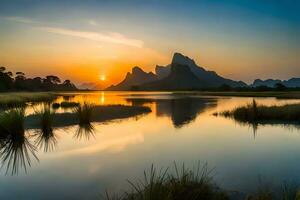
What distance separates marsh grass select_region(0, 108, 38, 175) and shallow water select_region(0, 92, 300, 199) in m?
0.31

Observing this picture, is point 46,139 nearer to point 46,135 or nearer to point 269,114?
point 46,135

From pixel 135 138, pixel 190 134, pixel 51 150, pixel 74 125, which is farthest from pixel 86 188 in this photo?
pixel 74 125

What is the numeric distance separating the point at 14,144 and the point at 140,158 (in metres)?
7.21

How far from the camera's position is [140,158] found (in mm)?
13047

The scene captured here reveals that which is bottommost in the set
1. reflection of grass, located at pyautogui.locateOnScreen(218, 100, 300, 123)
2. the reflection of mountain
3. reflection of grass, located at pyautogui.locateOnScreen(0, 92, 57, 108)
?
the reflection of mountain

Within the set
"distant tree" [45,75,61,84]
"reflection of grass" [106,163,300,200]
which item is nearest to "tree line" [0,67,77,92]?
"distant tree" [45,75,61,84]

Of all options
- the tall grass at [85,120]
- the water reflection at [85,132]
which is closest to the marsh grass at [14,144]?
the water reflection at [85,132]

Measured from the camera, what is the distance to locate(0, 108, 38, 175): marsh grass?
40.3 feet

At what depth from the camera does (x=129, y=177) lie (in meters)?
10.1

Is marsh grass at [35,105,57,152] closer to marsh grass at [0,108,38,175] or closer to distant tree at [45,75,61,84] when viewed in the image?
marsh grass at [0,108,38,175]

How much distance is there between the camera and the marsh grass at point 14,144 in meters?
12.3

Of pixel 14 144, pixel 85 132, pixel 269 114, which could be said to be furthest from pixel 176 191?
pixel 269 114

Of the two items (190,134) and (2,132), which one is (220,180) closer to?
(190,134)

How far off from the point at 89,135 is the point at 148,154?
6.57m
